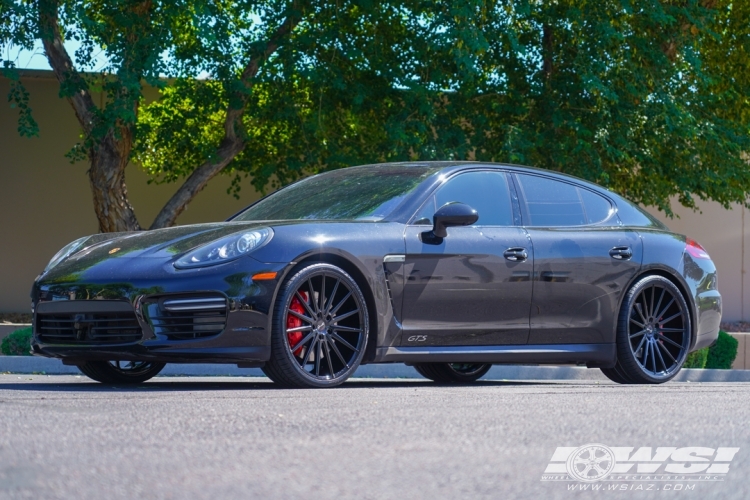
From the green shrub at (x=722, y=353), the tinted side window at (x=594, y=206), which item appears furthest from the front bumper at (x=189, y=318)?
the green shrub at (x=722, y=353)

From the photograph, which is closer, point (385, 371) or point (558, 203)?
point (558, 203)

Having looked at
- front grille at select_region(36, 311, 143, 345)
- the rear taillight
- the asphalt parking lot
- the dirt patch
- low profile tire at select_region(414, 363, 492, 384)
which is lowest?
the dirt patch

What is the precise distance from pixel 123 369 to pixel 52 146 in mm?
14770

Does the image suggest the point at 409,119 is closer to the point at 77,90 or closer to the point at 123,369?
the point at 77,90

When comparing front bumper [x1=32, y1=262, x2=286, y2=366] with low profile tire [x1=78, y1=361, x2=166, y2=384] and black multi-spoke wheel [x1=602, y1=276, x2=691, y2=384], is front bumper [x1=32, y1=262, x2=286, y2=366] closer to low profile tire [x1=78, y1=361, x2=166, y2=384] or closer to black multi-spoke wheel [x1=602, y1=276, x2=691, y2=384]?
low profile tire [x1=78, y1=361, x2=166, y2=384]

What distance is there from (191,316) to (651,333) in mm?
3458

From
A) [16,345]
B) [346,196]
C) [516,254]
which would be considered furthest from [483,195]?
[16,345]

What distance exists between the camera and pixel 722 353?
15.2 meters

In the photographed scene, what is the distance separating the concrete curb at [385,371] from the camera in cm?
1045

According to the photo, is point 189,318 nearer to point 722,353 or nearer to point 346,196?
point 346,196

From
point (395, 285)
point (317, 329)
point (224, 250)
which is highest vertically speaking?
point (224, 250)

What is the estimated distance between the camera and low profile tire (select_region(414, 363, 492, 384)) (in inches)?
351

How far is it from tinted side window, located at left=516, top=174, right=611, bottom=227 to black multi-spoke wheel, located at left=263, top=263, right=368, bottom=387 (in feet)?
5.44

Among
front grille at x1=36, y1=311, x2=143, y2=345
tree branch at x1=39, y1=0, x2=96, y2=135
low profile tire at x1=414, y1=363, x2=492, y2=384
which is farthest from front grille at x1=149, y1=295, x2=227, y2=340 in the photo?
tree branch at x1=39, y1=0, x2=96, y2=135
